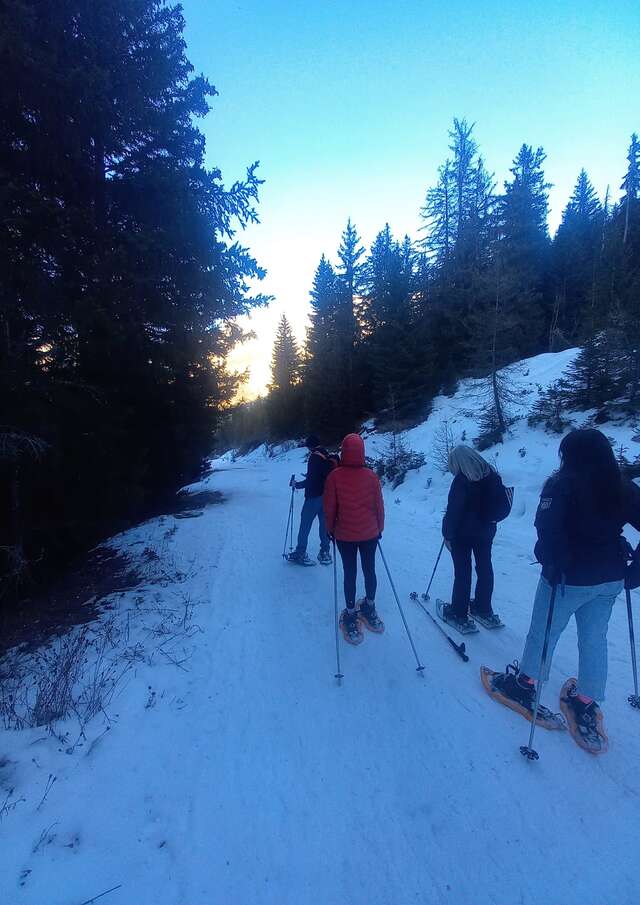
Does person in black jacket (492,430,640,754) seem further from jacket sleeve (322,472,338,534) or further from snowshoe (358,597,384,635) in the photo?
jacket sleeve (322,472,338,534)

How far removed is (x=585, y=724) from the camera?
9.80 ft

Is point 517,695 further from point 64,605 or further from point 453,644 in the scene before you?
point 64,605

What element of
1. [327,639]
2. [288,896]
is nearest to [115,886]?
[288,896]

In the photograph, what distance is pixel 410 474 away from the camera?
14133mm

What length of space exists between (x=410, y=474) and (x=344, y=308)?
75.7ft

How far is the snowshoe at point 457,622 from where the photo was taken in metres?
4.53

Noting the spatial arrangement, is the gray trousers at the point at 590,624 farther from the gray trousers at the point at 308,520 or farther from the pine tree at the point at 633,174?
the pine tree at the point at 633,174

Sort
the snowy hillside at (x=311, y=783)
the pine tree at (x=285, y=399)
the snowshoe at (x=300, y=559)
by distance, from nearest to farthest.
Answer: the snowy hillside at (x=311, y=783) → the snowshoe at (x=300, y=559) → the pine tree at (x=285, y=399)

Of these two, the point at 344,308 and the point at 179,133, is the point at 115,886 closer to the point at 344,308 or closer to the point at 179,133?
the point at 179,133

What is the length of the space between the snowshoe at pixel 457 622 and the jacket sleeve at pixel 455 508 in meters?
1.04

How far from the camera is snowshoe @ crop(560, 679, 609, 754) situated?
2902 mm

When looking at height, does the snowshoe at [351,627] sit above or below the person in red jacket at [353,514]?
below

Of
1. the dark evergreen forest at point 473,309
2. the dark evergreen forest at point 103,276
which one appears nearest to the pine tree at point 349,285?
the dark evergreen forest at point 473,309

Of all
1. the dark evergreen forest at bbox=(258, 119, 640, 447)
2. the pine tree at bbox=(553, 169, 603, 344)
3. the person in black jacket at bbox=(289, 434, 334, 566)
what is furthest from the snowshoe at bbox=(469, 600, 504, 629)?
the pine tree at bbox=(553, 169, 603, 344)
